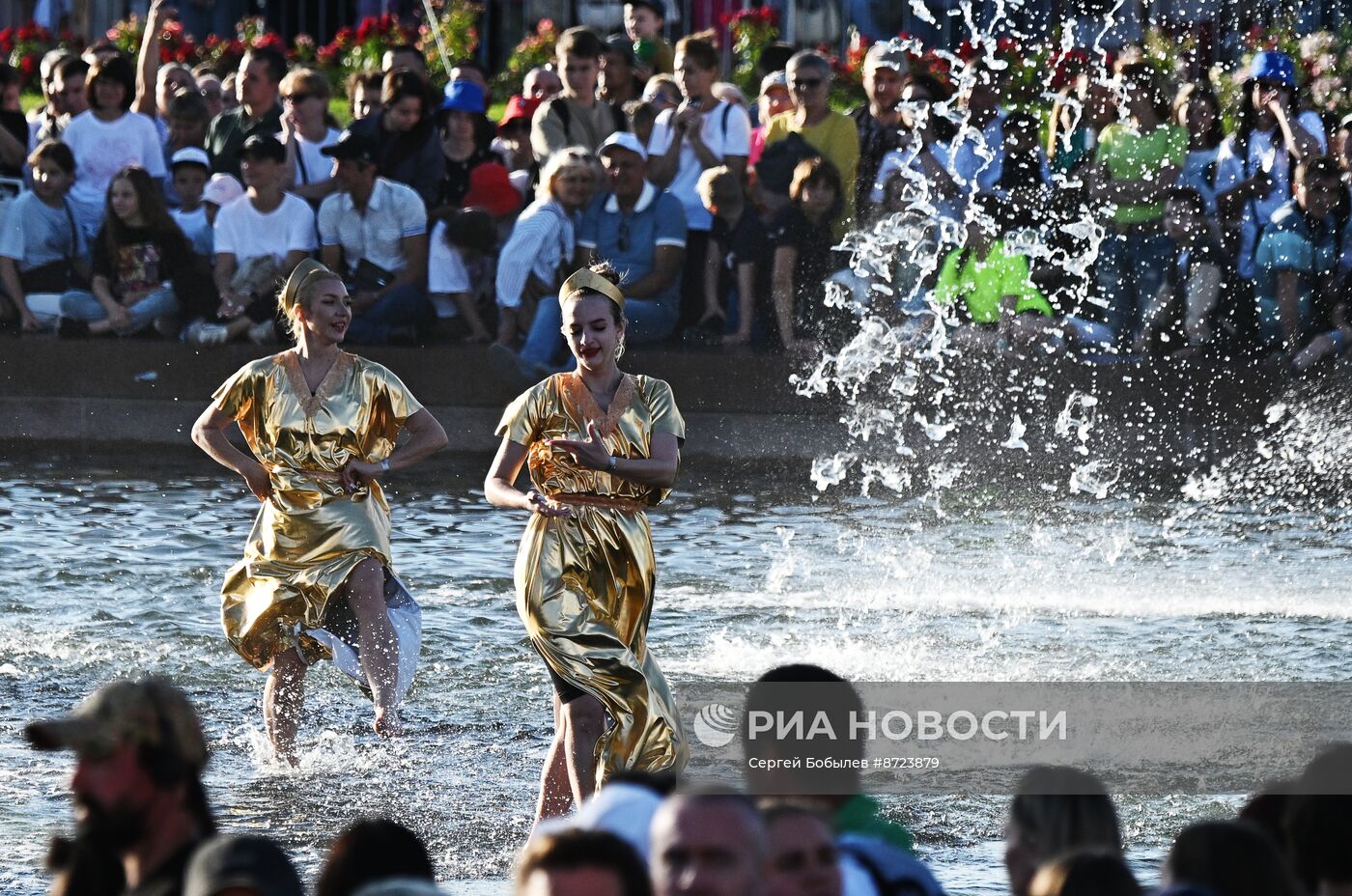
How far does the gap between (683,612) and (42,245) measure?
20.9ft

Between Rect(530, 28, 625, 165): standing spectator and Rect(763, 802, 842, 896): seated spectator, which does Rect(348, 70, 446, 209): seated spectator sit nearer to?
Rect(530, 28, 625, 165): standing spectator

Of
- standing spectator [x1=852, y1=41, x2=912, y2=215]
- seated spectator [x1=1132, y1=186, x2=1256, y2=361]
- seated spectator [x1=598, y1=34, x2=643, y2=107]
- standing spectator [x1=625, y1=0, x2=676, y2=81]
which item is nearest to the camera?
seated spectator [x1=1132, y1=186, x2=1256, y2=361]

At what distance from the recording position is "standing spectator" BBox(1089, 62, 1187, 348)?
44.8 feet

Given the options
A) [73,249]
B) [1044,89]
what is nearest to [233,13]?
[73,249]

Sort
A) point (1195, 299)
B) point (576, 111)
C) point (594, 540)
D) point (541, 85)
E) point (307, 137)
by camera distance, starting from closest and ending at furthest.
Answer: point (594, 540) → point (1195, 299) → point (307, 137) → point (576, 111) → point (541, 85)

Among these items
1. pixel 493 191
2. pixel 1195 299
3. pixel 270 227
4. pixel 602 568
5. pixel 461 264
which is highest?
pixel 493 191

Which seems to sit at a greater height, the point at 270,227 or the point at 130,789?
the point at 270,227

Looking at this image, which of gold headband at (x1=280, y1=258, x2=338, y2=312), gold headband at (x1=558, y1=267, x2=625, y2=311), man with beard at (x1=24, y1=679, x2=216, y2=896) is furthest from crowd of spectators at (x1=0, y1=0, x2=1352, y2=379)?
man with beard at (x1=24, y1=679, x2=216, y2=896)

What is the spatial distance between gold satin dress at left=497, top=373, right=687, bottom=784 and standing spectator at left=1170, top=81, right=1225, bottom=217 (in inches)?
300

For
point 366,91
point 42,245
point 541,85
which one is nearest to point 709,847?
point 42,245

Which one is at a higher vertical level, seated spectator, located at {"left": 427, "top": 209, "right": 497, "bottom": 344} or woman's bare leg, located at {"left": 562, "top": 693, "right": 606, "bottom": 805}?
seated spectator, located at {"left": 427, "top": 209, "right": 497, "bottom": 344}

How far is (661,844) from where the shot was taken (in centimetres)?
340

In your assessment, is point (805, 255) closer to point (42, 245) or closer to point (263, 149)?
point (263, 149)

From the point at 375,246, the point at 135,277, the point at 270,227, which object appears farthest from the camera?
the point at 135,277
